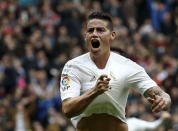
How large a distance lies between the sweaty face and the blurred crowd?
5983mm

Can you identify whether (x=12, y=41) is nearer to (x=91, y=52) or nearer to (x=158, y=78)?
(x=158, y=78)

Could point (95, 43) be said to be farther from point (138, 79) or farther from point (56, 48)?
point (56, 48)

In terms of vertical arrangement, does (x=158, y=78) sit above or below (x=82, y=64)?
below

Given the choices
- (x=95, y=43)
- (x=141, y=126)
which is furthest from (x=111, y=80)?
(x=141, y=126)

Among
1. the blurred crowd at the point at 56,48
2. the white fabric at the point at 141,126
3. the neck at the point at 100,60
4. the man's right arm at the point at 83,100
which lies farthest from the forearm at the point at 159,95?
the blurred crowd at the point at 56,48

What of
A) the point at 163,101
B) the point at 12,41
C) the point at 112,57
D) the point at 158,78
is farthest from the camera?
the point at 12,41

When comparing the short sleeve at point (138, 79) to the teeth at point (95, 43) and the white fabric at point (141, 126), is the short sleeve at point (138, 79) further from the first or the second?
the white fabric at point (141, 126)

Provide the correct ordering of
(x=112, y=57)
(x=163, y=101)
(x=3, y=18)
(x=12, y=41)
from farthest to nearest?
1. (x=3, y=18)
2. (x=12, y=41)
3. (x=112, y=57)
4. (x=163, y=101)

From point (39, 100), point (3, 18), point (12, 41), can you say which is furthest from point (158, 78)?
point (3, 18)

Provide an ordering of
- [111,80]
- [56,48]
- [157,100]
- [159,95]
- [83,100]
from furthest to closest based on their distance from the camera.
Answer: [56,48] → [111,80] → [159,95] → [157,100] → [83,100]

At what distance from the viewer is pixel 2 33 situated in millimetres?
19125

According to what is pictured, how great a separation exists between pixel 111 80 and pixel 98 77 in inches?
6.3

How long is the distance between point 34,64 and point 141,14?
4.43 meters

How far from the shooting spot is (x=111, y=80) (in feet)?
26.7
